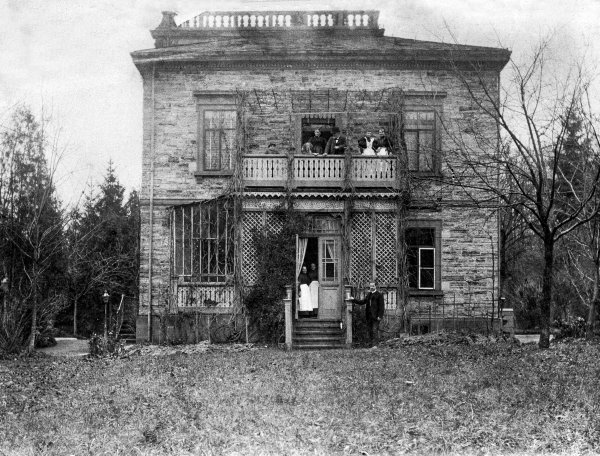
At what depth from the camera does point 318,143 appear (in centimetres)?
2145

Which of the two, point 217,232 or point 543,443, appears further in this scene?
point 217,232

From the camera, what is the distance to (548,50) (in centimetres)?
1501

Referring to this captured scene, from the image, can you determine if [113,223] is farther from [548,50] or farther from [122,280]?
[548,50]

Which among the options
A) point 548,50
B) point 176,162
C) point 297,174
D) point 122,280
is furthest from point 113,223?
point 548,50

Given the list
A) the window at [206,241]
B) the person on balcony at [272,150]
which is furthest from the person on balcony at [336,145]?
the window at [206,241]

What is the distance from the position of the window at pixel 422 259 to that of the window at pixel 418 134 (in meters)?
2.02

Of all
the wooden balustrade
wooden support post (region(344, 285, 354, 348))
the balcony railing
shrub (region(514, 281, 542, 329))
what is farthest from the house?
shrub (region(514, 281, 542, 329))

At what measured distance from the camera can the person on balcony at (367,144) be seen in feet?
67.9

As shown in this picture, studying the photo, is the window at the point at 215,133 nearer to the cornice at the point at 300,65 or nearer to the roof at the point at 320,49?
the cornice at the point at 300,65

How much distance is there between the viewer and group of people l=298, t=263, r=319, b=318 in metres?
19.8

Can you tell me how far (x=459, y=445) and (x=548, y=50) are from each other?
32.8 ft

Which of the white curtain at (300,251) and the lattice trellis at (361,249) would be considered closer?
the white curtain at (300,251)

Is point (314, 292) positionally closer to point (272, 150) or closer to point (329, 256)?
point (329, 256)

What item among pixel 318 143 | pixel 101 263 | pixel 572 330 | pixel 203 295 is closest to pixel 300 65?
pixel 318 143
